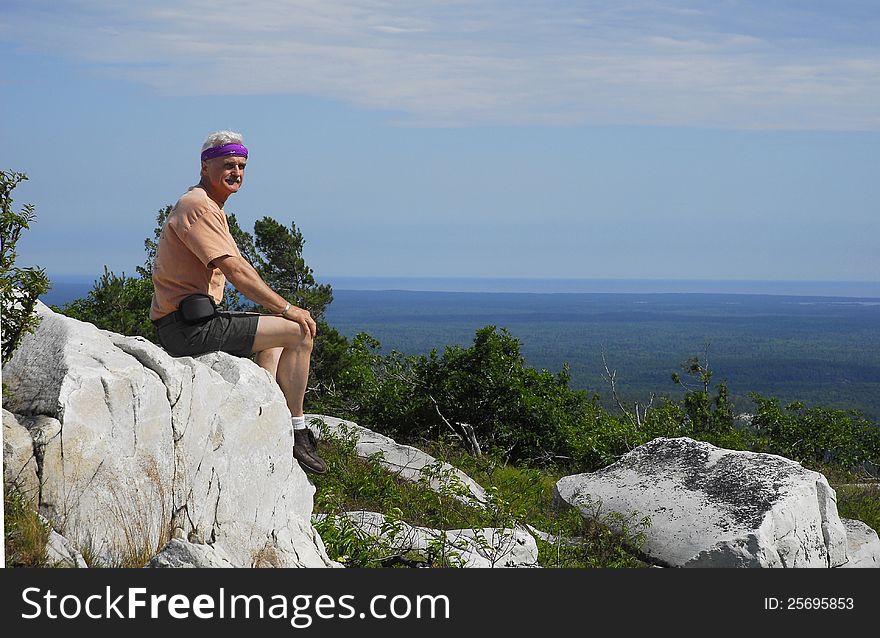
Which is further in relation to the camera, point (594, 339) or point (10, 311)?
point (594, 339)

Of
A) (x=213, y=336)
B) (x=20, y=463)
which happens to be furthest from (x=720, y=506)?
(x=20, y=463)

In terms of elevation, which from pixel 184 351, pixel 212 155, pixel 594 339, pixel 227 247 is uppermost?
pixel 212 155

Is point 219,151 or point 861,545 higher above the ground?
point 219,151

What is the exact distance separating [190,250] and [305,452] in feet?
5.98

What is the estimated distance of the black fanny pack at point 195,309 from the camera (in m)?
7.10

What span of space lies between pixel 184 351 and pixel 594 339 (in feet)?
405

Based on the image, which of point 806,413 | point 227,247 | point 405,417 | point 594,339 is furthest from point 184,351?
point 594,339

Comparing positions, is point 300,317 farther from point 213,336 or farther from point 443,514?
point 443,514

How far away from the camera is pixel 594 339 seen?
5069 inches

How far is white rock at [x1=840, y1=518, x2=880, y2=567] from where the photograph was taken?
29.5 feet

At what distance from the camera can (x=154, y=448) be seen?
19.3 ft

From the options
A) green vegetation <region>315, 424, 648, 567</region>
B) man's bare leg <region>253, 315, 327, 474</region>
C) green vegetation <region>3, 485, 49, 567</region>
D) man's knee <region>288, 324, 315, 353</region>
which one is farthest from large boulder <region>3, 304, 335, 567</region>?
green vegetation <region>315, 424, 648, 567</region>

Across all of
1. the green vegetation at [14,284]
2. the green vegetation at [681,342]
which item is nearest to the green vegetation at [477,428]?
the green vegetation at [14,284]

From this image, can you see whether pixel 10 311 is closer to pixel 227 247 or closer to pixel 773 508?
pixel 227 247
